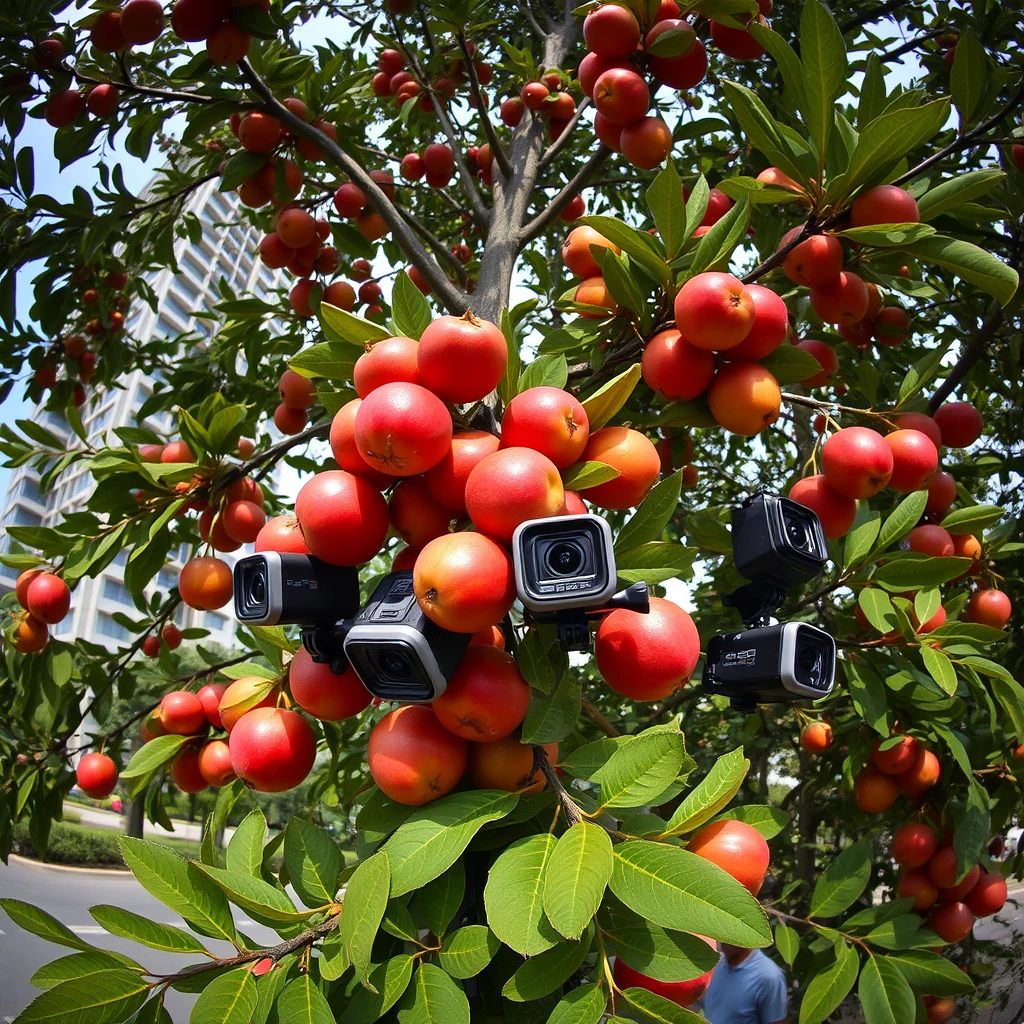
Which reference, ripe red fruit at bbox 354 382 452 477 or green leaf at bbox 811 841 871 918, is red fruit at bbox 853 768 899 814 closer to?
green leaf at bbox 811 841 871 918

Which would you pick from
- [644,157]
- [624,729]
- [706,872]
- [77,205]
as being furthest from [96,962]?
[624,729]

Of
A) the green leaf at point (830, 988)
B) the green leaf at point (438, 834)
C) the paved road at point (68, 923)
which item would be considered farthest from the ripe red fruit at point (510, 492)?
the paved road at point (68, 923)

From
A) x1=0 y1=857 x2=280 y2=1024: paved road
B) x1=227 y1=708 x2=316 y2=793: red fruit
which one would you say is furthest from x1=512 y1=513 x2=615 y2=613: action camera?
x1=0 y1=857 x2=280 y2=1024: paved road

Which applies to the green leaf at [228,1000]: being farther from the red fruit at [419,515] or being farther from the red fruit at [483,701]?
the red fruit at [419,515]

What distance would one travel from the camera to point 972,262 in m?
1.51

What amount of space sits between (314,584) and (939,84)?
11.2 ft

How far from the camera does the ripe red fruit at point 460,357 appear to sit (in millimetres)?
1209

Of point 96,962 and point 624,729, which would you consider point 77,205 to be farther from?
point 624,729

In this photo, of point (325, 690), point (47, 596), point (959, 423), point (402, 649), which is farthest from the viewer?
point (959, 423)

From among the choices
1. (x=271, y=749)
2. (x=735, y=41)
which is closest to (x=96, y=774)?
(x=271, y=749)

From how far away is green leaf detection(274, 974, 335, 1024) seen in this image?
38.5 inches

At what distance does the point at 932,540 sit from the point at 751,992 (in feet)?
9.09

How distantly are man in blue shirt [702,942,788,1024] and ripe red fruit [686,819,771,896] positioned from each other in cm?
315

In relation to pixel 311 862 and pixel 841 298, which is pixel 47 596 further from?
pixel 841 298
